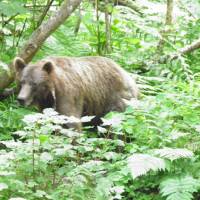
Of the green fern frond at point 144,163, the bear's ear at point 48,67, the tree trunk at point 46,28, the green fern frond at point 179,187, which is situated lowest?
the green fern frond at point 179,187

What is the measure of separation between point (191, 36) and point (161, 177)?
6416mm

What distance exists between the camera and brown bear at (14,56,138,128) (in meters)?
7.41

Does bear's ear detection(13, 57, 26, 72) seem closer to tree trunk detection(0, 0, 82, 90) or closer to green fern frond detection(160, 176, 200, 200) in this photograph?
tree trunk detection(0, 0, 82, 90)

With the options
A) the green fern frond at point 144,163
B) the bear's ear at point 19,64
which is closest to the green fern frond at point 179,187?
the green fern frond at point 144,163

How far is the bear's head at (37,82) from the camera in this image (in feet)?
24.2

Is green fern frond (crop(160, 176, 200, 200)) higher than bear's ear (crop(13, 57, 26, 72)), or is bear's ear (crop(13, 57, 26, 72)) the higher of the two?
bear's ear (crop(13, 57, 26, 72))

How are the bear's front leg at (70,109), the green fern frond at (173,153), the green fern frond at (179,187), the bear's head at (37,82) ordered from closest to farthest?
the green fern frond at (179,187) → the green fern frond at (173,153) → the bear's head at (37,82) → the bear's front leg at (70,109)

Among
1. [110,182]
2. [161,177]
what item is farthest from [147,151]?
[110,182]

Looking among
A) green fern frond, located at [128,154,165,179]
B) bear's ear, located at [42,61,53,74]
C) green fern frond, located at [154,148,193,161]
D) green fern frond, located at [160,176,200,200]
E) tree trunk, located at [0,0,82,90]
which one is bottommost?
green fern frond, located at [160,176,200,200]

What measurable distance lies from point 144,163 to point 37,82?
9.09ft

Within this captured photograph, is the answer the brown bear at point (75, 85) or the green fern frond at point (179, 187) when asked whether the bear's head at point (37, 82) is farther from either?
the green fern frond at point (179, 187)

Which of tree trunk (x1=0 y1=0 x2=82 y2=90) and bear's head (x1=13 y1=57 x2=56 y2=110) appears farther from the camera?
tree trunk (x1=0 y1=0 x2=82 y2=90)

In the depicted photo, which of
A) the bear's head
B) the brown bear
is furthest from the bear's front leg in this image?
the bear's head

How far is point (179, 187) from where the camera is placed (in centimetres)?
508
